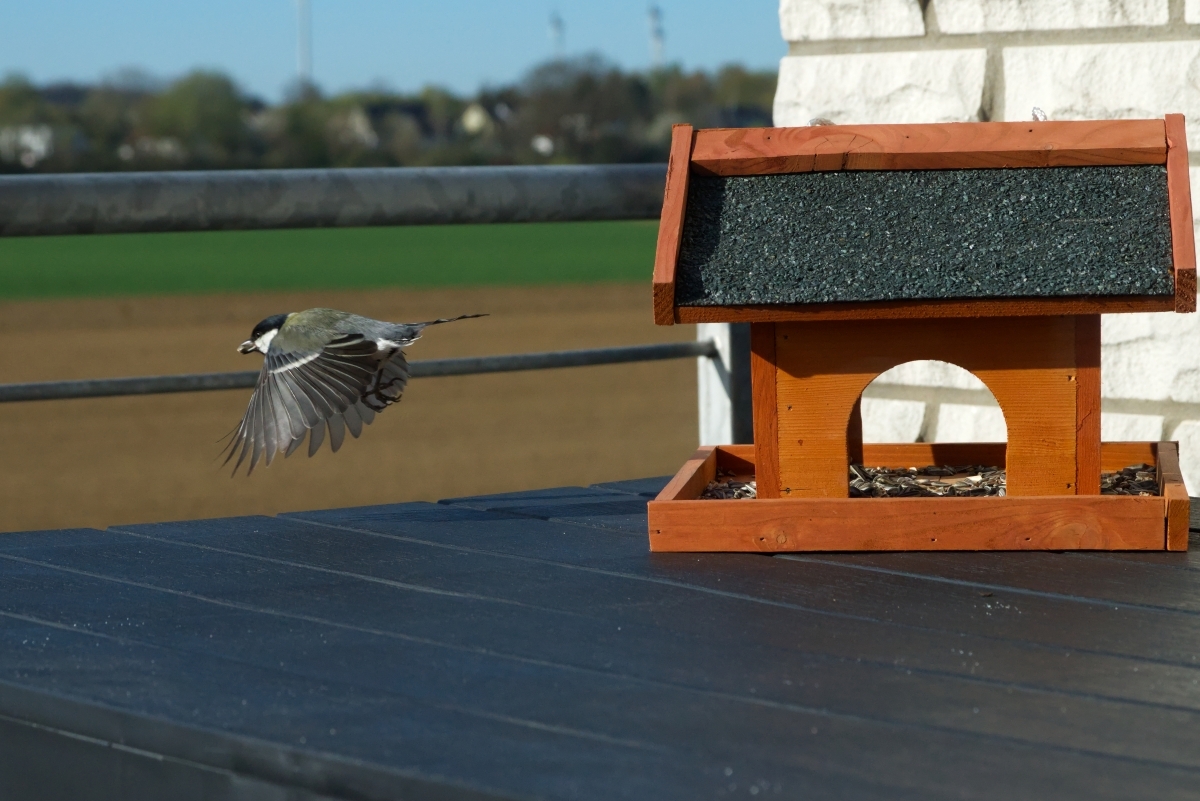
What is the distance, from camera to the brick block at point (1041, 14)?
2.39m

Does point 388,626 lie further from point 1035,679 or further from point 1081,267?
point 1081,267

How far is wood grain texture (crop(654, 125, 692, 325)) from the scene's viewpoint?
158 cm

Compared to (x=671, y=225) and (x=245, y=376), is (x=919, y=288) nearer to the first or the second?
(x=671, y=225)

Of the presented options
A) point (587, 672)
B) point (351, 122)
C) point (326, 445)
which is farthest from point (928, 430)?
point (351, 122)

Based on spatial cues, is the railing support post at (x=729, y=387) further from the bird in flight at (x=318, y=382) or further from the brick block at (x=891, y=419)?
the bird in flight at (x=318, y=382)

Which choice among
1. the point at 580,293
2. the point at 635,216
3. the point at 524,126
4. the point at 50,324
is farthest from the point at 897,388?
the point at 524,126

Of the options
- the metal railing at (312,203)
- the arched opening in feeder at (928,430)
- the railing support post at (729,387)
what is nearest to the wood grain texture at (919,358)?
the arched opening in feeder at (928,430)

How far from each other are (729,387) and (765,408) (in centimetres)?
94

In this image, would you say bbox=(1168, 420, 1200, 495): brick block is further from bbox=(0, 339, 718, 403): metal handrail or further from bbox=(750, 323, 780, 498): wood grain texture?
bbox=(750, 323, 780, 498): wood grain texture

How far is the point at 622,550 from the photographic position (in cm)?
168

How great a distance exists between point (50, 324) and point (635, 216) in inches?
737

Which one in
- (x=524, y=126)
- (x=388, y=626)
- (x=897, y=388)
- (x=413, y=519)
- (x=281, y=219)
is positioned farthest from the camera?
(x=524, y=126)

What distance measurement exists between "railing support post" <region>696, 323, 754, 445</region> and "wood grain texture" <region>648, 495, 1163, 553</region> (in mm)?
932

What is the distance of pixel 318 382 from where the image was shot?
1961mm
